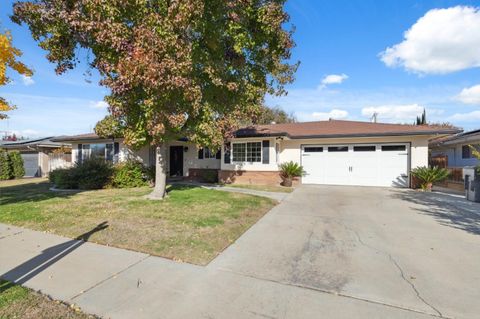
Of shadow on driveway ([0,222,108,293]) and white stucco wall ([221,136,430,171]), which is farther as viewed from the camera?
white stucco wall ([221,136,430,171])

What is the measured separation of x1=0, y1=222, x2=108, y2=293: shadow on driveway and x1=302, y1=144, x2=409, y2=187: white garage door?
1311cm

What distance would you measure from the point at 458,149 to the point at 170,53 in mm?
19814

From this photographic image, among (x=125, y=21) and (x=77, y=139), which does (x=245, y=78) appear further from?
(x=77, y=139)

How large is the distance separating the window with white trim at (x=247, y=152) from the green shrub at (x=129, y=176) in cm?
531

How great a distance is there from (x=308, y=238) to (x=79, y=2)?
871 centimetres

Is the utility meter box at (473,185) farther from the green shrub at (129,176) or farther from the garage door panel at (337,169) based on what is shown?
the green shrub at (129,176)

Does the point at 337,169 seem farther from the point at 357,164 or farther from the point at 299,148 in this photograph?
the point at 299,148

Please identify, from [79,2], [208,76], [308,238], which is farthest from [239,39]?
[308,238]

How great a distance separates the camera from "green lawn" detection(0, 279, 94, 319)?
2958mm

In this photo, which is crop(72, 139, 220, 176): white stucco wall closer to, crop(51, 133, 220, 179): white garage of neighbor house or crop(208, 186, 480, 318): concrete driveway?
crop(51, 133, 220, 179): white garage of neighbor house

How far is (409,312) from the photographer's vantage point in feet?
10.4

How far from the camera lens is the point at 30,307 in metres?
3.10

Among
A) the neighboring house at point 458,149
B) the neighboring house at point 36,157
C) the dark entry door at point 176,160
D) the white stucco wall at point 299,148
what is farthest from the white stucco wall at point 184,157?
the neighboring house at point 458,149

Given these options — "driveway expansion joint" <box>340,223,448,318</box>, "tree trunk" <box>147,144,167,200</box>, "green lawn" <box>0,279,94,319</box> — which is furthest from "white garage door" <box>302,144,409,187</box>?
"green lawn" <box>0,279,94,319</box>
